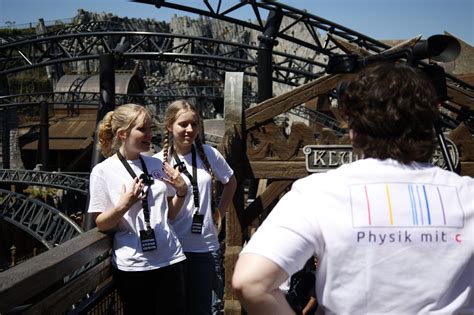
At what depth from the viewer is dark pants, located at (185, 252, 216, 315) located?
3305 millimetres

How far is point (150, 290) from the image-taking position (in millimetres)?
2900

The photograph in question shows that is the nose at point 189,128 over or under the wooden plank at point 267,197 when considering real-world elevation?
over

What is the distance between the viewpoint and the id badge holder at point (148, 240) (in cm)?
283

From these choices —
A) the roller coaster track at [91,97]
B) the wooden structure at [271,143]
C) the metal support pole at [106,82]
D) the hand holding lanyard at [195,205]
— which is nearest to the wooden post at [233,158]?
the wooden structure at [271,143]

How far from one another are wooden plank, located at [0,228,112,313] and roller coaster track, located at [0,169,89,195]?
57.5 feet

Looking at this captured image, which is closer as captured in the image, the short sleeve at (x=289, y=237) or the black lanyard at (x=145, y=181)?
the short sleeve at (x=289, y=237)

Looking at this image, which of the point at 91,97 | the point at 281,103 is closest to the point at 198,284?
the point at 281,103

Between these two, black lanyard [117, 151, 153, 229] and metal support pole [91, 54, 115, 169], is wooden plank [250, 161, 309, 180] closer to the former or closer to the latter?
black lanyard [117, 151, 153, 229]

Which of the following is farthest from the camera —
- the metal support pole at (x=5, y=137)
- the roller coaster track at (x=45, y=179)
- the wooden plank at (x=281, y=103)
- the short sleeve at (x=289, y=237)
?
the metal support pole at (x=5, y=137)

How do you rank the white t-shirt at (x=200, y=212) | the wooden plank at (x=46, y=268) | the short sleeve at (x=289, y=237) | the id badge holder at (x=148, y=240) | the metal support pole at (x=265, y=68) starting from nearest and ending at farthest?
1. the short sleeve at (x=289, y=237)
2. the wooden plank at (x=46, y=268)
3. the id badge holder at (x=148, y=240)
4. the white t-shirt at (x=200, y=212)
5. the metal support pole at (x=265, y=68)

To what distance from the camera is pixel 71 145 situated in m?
29.4

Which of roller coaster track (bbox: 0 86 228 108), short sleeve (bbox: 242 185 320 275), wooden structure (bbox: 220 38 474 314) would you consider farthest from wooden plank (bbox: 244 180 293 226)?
roller coaster track (bbox: 0 86 228 108)

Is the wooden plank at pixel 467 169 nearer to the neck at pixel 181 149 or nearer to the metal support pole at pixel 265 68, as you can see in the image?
the neck at pixel 181 149

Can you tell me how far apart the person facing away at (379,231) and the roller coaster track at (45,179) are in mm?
19140
